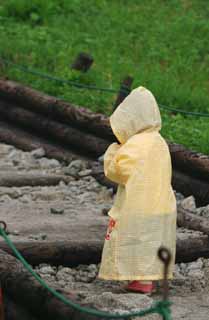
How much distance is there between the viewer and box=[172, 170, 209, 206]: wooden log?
35.8ft

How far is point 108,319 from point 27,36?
9306mm

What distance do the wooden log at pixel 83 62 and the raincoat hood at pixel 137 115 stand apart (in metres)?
5.33

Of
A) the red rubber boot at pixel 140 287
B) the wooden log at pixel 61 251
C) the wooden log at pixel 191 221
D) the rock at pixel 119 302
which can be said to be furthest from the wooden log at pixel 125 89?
the rock at pixel 119 302

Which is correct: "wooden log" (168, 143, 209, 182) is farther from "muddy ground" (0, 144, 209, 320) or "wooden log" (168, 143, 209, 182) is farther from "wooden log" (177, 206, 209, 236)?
"wooden log" (177, 206, 209, 236)

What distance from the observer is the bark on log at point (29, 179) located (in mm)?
11648

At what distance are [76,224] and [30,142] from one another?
3142 millimetres

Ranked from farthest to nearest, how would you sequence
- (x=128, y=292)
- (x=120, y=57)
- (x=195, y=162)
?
(x=120, y=57) → (x=195, y=162) → (x=128, y=292)

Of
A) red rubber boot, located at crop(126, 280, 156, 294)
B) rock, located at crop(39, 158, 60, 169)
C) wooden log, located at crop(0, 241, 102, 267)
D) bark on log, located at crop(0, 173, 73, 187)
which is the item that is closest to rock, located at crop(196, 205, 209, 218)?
wooden log, located at crop(0, 241, 102, 267)

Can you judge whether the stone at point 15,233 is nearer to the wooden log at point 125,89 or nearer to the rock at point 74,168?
the rock at point 74,168

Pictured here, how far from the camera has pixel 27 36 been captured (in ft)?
51.9

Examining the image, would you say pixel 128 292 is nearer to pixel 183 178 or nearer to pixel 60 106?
pixel 183 178

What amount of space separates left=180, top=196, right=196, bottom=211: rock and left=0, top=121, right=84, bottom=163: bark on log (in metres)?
1.95

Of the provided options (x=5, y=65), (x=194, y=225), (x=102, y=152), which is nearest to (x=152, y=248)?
(x=194, y=225)

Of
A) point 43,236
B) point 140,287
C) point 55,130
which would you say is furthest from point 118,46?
point 140,287
